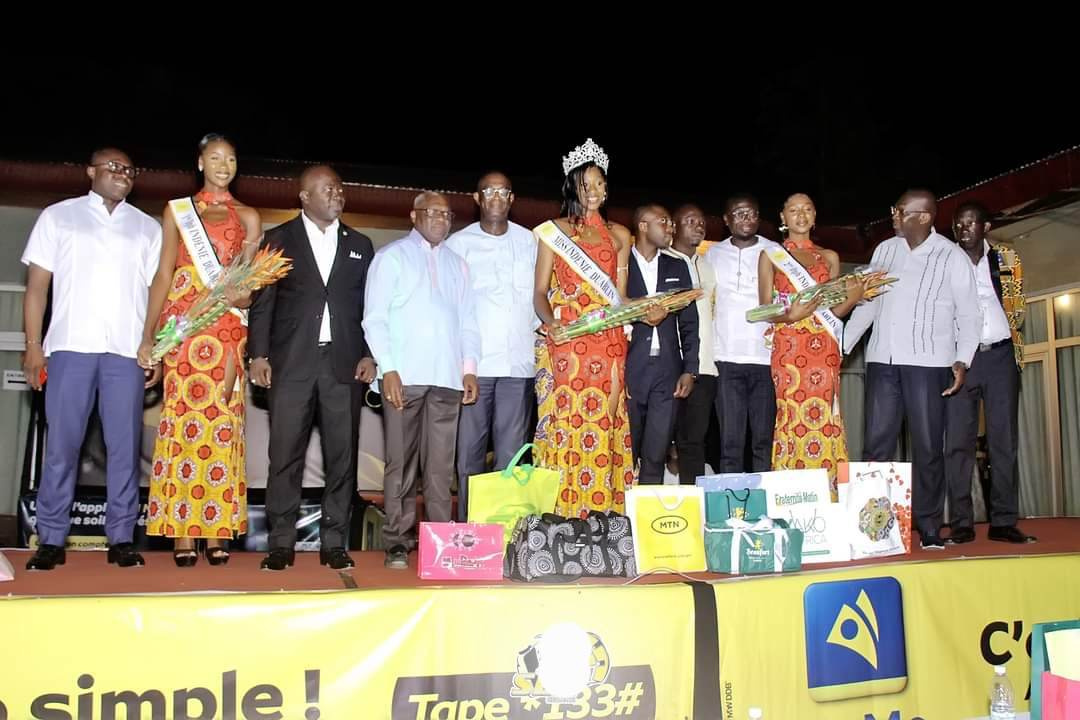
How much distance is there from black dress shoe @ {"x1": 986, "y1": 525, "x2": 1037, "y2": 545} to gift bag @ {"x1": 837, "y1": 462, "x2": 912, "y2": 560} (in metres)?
0.83

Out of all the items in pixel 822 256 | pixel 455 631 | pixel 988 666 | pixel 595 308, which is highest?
pixel 822 256

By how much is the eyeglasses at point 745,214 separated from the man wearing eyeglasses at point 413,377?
1784mm

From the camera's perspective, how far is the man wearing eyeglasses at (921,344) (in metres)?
4.67

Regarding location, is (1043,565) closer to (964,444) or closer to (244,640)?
(964,444)

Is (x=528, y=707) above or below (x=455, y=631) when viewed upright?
below

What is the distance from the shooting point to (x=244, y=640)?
9.57 feet

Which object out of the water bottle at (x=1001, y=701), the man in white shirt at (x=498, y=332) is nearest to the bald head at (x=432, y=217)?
the man in white shirt at (x=498, y=332)

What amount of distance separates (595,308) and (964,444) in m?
2.07

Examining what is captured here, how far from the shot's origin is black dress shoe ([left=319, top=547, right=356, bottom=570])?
3.79 meters

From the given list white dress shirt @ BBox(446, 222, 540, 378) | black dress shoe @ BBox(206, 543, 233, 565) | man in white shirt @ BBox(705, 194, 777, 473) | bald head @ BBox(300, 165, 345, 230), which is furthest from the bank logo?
bald head @ BBox(300, 165, 345, 230)

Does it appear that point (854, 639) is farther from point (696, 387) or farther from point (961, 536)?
point (696, 387)

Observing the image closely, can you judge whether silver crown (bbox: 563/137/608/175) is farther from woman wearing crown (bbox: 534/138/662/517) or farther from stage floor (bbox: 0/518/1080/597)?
stage floor (bbox: 0/518/1080/597)

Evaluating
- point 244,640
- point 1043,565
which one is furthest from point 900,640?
point 244,640

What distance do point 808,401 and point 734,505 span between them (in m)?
1.14
